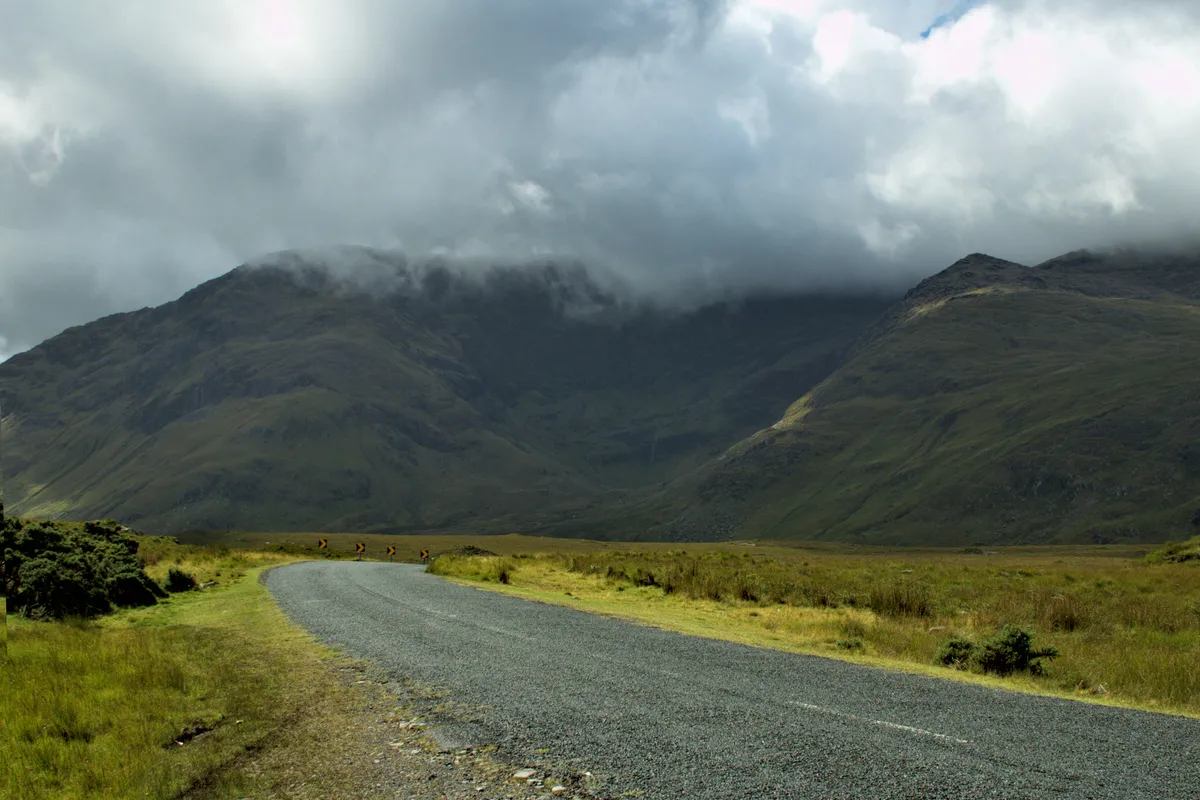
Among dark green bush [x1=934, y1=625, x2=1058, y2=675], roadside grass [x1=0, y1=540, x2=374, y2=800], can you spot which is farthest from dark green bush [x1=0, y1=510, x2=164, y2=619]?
dark green bush [x1=934, y1=625, x2=1058, y2=675]

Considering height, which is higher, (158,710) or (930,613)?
(158,710)

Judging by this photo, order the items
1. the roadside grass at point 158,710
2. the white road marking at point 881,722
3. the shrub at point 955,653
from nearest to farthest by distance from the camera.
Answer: the roadside grass at point 158,710 → the white road marking at point 881,722 → the shrub at point 955,653

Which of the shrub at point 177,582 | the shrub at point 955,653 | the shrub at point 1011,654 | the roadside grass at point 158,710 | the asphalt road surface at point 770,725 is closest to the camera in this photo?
the asphalt road surface at point 770,725

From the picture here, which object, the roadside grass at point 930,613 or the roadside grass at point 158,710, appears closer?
the roadside grass at point 158,710

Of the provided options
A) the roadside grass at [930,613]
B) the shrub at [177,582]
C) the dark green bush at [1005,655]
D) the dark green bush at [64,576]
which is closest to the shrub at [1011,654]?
the dark green bush at [1005,655]

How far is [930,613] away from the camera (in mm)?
24672

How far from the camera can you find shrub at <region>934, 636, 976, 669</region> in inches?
643

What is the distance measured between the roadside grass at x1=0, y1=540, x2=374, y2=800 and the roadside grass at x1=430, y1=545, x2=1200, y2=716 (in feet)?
32.4

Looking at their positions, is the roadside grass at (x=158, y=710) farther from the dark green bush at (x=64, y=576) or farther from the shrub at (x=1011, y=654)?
the shrub at (x=1011, y=654)

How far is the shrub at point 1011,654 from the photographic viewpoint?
617 inches

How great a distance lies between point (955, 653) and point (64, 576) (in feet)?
73.1

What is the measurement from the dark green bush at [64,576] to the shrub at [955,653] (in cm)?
2048

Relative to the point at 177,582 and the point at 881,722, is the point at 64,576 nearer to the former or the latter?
the point at 177,582

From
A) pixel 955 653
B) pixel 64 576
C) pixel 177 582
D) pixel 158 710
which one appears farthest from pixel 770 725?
pixel 177 582
